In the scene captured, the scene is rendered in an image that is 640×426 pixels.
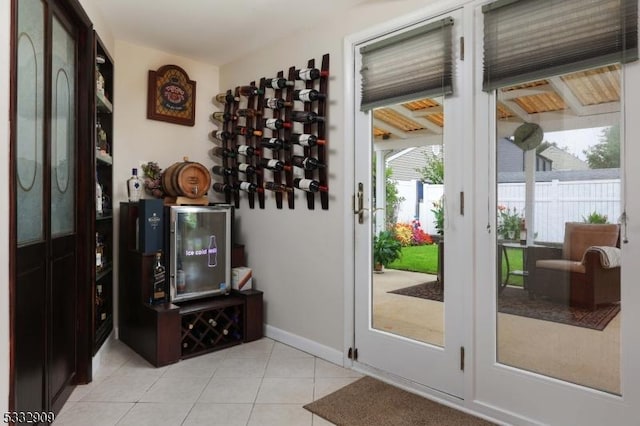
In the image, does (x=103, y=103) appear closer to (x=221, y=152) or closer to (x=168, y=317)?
(x=221, y=152)

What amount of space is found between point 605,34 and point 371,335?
2.17 metres

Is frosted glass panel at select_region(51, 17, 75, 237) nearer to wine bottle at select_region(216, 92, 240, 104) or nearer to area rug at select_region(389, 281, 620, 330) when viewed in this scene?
wine bottle at select_region(216, 92, 240, 104)

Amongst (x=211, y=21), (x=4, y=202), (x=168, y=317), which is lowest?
(x=168, y=317)

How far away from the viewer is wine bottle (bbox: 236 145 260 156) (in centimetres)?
362

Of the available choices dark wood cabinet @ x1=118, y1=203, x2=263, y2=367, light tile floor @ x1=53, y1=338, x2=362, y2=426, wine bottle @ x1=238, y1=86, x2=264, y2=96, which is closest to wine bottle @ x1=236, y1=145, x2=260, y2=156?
wine bottle @ x1=238, y1=86, x2=264, y2=96

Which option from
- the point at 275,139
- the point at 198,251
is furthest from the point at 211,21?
the point at 198,251

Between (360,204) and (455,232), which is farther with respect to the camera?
(360,204)

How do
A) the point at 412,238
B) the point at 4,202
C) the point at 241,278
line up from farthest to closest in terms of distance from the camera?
the point at 241,278 → the point at 412,238 → the point at 4,202

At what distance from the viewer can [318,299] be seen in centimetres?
321

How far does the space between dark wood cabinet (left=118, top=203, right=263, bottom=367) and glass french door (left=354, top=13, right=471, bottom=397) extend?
3.52 feet

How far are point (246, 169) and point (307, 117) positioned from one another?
35.4 inches

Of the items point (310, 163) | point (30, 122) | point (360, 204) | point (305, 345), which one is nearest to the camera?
point (30, 122)

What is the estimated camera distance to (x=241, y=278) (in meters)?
3.60

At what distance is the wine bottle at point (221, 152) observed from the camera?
12.7 feet
